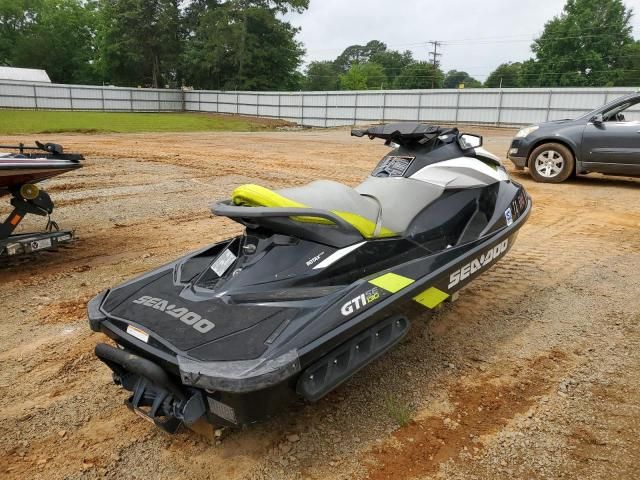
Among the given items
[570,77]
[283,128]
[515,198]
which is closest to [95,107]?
[283,128]

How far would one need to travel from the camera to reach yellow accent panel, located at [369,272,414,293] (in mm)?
2541

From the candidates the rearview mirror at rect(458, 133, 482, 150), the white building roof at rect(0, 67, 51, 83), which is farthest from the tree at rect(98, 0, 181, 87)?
the rearview mirror at rect(458, 133, 482, 150)

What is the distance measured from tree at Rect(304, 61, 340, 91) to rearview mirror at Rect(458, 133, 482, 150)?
84.0 m

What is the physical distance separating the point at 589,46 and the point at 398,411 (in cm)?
6930

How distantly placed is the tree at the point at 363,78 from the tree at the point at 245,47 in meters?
31.3

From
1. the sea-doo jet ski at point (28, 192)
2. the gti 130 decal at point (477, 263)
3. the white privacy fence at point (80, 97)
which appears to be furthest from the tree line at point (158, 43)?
the gti 130 decal at point (477, 263)

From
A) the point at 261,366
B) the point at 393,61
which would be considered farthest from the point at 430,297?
the point at 393,61

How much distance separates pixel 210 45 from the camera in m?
47.9

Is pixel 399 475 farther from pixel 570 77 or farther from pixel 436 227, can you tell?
pixel 570 77

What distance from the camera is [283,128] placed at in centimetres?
3077

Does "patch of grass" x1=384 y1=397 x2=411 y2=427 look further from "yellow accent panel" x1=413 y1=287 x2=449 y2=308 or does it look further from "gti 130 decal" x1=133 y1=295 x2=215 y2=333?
"gti 130 decal" x1=133 y1=295 x2=215 y2=333

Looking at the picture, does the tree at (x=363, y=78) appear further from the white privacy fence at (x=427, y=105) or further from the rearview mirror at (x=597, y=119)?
the rearview mirror at (x=597, y=119)

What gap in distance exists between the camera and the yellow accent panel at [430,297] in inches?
109

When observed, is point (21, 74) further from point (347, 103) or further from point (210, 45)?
point (347, 103)
